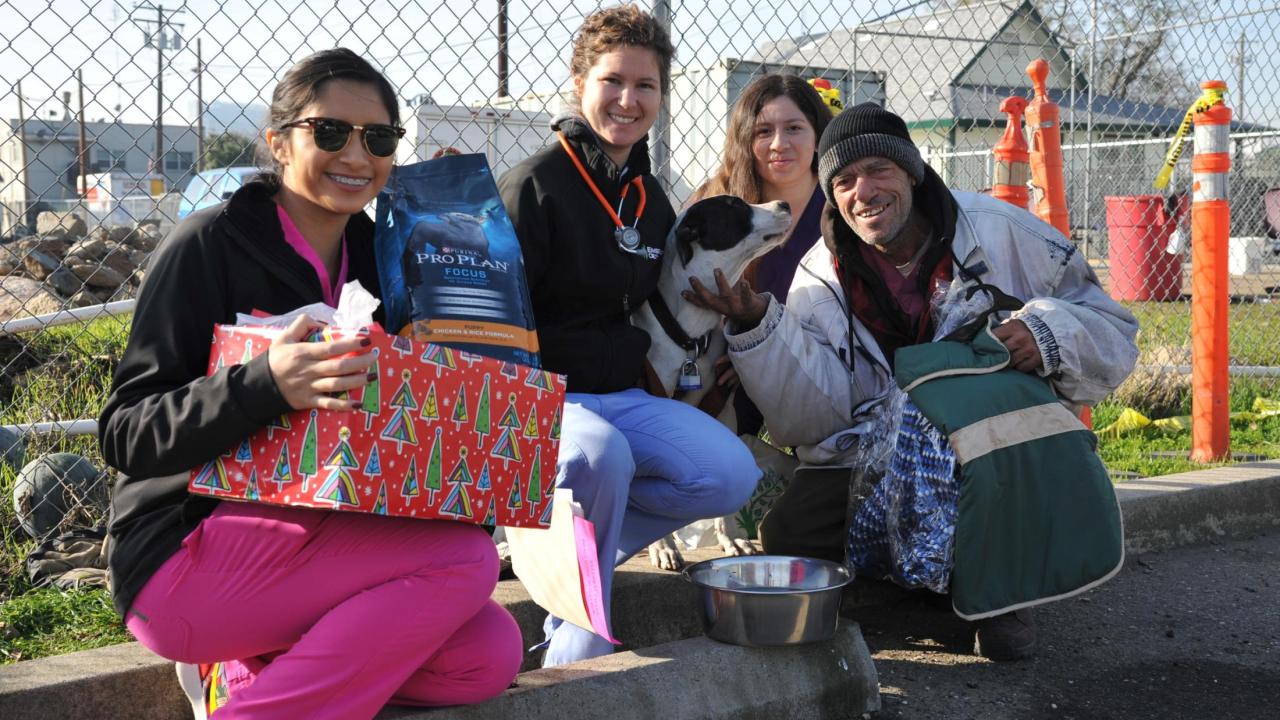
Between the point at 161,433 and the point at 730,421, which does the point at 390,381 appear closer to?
the point at 161,433

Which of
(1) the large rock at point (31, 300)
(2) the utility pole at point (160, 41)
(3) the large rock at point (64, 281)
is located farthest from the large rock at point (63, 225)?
(2) the utility pole at point (160, 41)

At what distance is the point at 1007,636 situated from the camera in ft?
10.6

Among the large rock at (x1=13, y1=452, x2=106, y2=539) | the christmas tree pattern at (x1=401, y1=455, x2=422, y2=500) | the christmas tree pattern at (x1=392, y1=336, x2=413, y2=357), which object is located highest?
the christmas tree pattern at (x1=392, y1=336, x2=413, y2=357)

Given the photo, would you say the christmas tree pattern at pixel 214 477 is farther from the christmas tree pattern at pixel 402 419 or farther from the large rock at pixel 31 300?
the large rock at pixel 31 300

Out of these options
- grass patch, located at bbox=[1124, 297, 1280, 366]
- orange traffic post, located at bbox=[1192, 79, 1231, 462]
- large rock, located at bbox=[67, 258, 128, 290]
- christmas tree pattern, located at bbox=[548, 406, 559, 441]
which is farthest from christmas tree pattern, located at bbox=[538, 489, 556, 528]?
large rock, located at bbox=[67, 258, 128, 290]

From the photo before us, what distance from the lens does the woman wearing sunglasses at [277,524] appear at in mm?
2080

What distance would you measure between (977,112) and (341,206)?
2284 centimetres

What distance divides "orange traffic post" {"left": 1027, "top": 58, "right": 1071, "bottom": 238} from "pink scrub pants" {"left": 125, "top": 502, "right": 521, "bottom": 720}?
130 inches

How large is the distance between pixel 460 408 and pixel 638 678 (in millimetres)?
871

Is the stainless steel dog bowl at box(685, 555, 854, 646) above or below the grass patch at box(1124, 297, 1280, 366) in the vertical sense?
below

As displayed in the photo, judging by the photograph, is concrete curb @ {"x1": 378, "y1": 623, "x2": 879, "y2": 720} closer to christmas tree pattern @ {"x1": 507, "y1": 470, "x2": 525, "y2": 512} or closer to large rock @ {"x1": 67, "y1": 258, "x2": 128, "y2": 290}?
christmas tree pattern @ {"x1": 507, "y1": 470, "x2": 525, "y2": 512}

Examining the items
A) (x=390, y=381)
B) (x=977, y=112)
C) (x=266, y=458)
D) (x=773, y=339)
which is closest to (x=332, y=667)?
(x=266, y=458)

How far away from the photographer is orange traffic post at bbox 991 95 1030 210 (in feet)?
15.2

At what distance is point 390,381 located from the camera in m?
2.08
